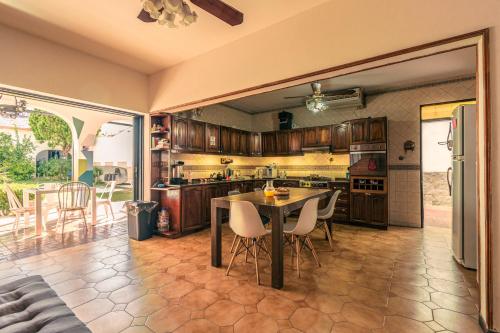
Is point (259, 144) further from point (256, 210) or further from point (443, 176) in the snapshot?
point (443, 176)

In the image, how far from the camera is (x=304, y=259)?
3.23 m

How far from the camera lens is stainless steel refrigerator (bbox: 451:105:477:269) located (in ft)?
9.42

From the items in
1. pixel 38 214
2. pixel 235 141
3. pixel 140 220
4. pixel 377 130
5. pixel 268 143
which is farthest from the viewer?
pixel 268 143

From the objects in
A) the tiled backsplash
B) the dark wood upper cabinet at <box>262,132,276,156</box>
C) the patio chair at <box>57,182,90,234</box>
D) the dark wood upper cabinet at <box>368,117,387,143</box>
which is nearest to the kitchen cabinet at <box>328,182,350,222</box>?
the tiled backsplash

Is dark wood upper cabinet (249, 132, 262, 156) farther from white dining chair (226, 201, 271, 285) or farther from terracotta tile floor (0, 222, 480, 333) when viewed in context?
white dining chair (226, 201, 271, 285)

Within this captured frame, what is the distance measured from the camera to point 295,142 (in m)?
6.31

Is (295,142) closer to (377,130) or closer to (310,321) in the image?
(377,130)

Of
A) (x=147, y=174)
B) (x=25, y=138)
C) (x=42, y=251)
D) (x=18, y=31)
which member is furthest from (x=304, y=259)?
(x=25, y=138)

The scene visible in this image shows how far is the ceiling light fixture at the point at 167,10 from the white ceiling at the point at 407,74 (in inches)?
116

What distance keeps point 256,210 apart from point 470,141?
282 cm

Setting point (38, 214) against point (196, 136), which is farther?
point (196, 136)

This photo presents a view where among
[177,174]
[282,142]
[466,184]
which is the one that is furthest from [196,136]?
[466,184]

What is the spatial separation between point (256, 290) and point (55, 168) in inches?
365

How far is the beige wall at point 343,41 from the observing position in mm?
1770
